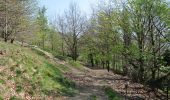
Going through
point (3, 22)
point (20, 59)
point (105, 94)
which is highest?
point (3, 22)

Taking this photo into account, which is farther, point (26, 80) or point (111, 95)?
point (111, 95)

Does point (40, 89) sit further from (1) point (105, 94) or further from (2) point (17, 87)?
(1) point (105, 94)

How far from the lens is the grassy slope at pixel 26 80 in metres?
16.9

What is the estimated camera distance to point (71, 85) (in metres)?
25.0

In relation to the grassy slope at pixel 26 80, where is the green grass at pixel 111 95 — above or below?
below

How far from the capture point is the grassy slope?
16938 mm

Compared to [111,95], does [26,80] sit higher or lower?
higher

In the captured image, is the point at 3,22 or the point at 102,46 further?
the point at 102,46

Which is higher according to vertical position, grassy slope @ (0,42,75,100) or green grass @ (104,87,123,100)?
grassy slope @ (0,42,75,100)

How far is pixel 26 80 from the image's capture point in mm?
19094

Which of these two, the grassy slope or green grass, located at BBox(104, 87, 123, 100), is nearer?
the grassy slope

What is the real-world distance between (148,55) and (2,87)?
17768mm

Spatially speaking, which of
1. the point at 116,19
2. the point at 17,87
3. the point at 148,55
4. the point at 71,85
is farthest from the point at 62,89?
the point at 116,19

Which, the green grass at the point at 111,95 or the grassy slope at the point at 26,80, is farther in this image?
the green grass at the point at 111,95
